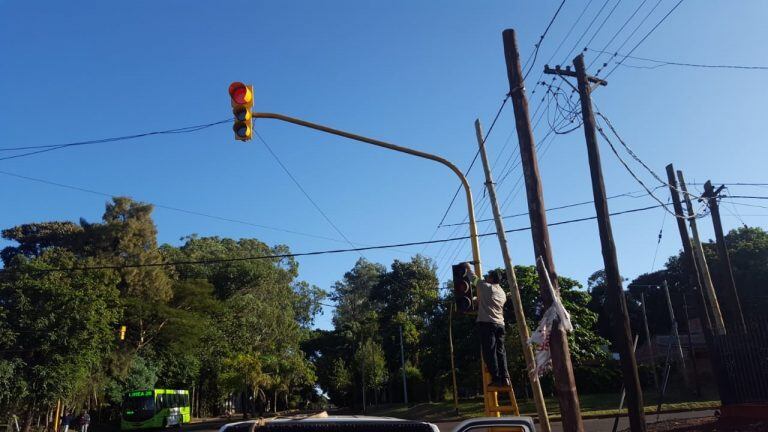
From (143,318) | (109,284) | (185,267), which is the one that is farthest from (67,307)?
(185,267)

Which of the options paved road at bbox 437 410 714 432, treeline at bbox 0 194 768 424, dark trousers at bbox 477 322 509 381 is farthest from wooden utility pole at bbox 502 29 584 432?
treeline at bbox 0 194 768 424

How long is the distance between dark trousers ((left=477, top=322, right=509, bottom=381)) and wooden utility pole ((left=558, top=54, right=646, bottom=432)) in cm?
431

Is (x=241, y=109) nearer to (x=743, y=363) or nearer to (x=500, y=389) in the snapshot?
(x=500, y=389)

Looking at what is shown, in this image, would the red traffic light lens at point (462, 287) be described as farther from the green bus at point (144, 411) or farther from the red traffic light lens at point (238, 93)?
the green bus at point (144, 411)

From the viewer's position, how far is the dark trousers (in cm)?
920

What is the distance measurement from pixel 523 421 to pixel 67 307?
114 ft

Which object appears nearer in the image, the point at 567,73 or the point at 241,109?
the point at 241,109

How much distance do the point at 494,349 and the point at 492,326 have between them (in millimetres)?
348

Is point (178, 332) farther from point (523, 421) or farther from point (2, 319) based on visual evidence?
point (523, 421)

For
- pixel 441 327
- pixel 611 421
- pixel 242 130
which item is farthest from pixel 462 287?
pixel 441 327

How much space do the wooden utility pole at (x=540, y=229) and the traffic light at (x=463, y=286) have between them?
1203mm

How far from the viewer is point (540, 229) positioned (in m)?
9.66

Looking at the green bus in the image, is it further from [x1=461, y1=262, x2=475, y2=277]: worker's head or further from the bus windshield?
[x1=461, y1=262, x2=475, y2=277]: worker's head

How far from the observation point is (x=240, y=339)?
57688mm
